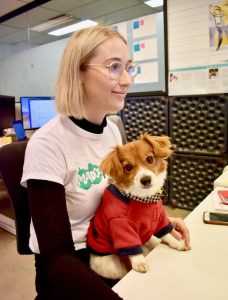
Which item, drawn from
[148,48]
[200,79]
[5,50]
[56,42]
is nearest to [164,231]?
[200,79]

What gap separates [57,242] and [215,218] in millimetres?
607

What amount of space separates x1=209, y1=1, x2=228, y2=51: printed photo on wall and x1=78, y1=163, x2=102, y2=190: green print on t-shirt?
1777mm

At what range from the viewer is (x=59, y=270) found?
621 mm

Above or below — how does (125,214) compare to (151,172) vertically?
below

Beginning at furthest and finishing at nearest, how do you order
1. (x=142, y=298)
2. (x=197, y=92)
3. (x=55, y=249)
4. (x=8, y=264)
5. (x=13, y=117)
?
(x=13, y=117), (x=197, y=92), (x=8, y=264), (x=55, y=249), (x=142, y=298)

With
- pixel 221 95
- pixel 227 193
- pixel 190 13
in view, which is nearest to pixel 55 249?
pixel 227 193

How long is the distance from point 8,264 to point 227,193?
185cm

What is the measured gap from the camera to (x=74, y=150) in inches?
32.8

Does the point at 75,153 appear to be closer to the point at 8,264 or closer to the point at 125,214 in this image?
the point at 125,214

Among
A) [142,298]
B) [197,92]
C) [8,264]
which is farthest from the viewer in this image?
[197,92]

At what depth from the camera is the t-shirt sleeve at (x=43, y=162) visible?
708 mm

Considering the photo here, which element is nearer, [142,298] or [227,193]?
[142,298]

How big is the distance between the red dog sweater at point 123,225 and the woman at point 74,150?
0.19 ft

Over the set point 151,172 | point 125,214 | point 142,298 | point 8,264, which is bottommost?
point 8,264
